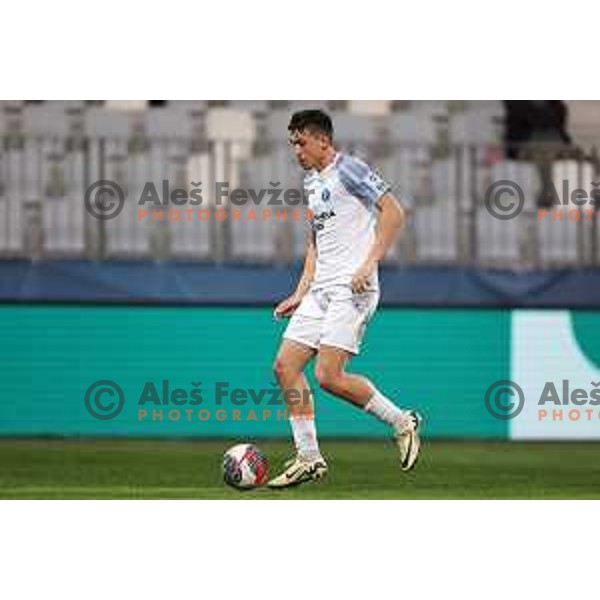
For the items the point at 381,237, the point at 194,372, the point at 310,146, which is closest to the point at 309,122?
the point at 310,146

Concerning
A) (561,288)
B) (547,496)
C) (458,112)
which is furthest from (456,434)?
(547,496)

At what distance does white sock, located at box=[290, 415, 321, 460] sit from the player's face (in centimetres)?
95

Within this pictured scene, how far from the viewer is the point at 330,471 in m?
8.48

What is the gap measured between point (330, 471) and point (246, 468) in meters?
1.17

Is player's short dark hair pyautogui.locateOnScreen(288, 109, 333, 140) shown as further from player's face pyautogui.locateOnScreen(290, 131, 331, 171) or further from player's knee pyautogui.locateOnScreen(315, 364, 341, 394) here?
player's knee pyautogui.locateOnScreen(315, 364, 341, 394)

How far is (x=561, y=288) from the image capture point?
36.6ft

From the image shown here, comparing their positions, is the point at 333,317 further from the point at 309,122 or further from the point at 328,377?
the point at 309,122

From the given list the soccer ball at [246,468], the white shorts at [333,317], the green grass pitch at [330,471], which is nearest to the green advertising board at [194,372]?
the green grass pitch at [330,471]

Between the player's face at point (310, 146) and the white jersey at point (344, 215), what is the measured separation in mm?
50

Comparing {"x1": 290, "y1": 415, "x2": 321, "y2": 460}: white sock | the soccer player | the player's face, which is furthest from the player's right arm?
{"x1": 290, "y1": 415, "x2": 321, "y2": 460}: white sock

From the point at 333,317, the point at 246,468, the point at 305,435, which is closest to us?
the point at 333,317

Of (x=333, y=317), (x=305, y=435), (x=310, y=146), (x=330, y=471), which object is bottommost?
(x=330, y=471)

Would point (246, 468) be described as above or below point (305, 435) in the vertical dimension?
below

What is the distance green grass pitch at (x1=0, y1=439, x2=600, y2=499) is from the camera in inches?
298
